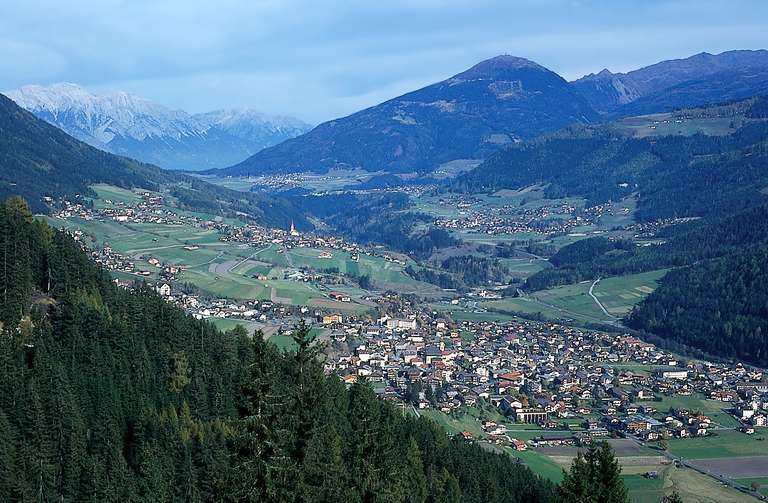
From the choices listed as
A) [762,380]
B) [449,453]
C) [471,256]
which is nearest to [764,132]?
[471,256]

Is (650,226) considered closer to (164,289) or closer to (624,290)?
(624,290)

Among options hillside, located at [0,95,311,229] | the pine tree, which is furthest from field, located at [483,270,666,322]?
the pine tree

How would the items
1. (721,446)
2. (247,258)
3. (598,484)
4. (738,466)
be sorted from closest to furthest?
(598,484) < (738,466) < (721,446) < (247,258)

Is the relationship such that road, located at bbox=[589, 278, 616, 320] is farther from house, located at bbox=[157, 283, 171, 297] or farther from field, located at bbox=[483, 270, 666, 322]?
house, located at bbox=[157, 283, 171, 297]

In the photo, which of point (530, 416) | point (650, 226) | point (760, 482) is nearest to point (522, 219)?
point (650, 226)

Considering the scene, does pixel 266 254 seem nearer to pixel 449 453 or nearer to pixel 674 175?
pixel 449 453

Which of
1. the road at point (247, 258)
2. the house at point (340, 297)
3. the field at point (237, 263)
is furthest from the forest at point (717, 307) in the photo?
the road at point (247, 258)
